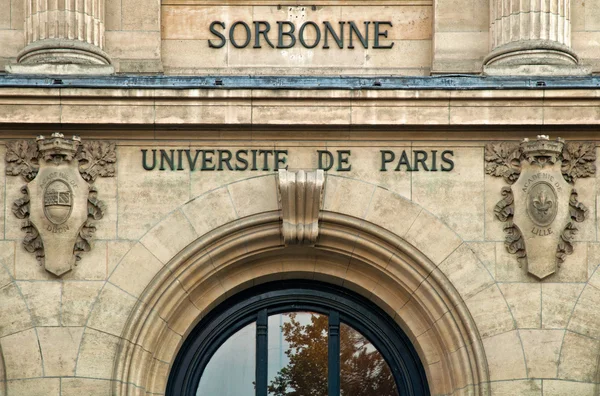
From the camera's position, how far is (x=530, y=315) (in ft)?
64.5

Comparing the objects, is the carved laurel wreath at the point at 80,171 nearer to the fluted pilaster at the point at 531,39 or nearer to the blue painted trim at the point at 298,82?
the blue painted trim at the point at 298,82

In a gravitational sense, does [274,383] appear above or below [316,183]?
below

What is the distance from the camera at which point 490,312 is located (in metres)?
19.7

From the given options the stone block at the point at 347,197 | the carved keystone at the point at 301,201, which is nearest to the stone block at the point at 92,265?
the carved keystone at the point at 301,201

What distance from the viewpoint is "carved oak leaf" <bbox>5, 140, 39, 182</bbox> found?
1988cm

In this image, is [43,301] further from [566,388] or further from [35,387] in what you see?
[566,388]

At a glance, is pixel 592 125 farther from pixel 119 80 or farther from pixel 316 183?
pixel 119 80

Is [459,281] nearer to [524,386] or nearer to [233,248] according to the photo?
[524,386]

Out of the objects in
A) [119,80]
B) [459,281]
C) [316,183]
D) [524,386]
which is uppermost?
[119,80]

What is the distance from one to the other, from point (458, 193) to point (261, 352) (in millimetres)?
3509

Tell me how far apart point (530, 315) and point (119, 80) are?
20.4 ft

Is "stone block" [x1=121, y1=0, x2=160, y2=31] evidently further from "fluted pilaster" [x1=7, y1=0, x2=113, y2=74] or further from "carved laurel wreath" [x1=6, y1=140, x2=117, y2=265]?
"carved laurel wreath" [x1=6, y1=140, x2=117, y2=265]

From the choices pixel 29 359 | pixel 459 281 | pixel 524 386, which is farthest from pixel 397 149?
pixel 29 359

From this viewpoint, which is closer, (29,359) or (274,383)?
(29,359)
